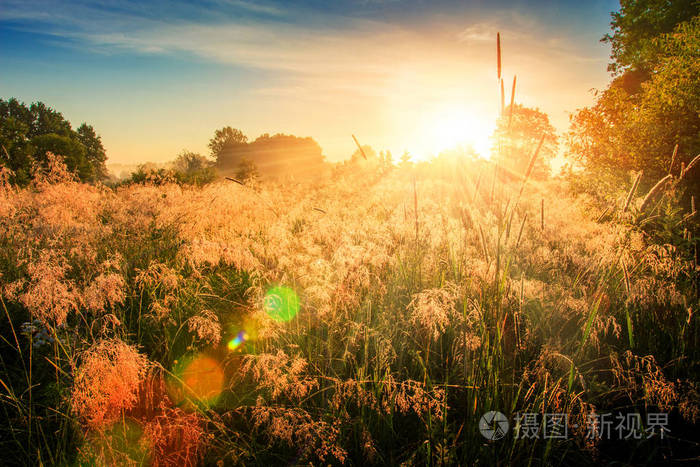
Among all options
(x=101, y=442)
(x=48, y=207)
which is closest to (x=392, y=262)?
(x=101, y=442)

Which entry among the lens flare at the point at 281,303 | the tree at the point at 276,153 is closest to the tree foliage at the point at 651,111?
the lens flare at the point at 281,303

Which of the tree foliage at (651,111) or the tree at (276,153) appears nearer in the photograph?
the tree foliage at (651,111)

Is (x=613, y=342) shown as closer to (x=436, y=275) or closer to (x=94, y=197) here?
(x=436, y=275)

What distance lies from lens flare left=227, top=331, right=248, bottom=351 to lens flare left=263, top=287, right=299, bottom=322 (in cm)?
55

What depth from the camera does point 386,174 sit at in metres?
14.1

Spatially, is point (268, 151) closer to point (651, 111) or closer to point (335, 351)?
point (651, 111)

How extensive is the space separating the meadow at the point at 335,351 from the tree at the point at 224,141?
50848 millimetres

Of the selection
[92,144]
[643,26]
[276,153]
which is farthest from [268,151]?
[643,26]

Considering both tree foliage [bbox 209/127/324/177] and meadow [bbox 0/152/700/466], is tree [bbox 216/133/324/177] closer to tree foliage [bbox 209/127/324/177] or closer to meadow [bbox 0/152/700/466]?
tree foliage [bbox 209/127/324/177]

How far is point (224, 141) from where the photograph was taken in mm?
52062

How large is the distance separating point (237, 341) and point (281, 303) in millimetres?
697

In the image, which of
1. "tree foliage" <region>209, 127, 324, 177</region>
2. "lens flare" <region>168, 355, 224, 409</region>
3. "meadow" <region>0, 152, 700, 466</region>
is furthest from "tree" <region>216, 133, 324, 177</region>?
"lens flare" <region>168, 355, 224, 409</region>

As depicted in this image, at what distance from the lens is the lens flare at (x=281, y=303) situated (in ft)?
7.97

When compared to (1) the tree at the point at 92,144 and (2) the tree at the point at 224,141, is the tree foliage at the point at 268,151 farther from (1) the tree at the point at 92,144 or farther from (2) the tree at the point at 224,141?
(1) the tree at the point at 92,144
